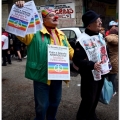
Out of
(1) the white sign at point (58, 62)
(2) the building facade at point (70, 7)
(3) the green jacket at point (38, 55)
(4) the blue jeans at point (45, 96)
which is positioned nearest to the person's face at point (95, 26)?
(1) the white sign at point (58, 62)

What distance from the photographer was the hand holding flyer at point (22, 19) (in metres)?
2.56

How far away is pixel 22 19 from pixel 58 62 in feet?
2.28

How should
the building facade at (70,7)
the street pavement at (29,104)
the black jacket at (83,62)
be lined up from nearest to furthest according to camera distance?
1. the black jacket at (83,62)
2. the street pavement at (29,104)
3. the building facade at (70,7)

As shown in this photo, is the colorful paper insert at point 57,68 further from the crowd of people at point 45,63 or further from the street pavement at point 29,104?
the street pavement at point 29,104

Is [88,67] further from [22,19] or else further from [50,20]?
[22,19]

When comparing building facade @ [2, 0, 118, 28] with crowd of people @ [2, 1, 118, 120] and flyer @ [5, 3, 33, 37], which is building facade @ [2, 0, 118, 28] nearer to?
crowd of people @ [2, 1, 118, 120]

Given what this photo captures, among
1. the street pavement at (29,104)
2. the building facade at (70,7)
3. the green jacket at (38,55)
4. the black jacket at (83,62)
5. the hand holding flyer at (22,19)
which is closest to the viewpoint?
the hand holding flyer at (22,19)

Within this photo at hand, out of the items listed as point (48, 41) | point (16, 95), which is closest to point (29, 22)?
point (48, 41)

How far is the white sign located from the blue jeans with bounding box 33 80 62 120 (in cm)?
15

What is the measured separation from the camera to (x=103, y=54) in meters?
3.08

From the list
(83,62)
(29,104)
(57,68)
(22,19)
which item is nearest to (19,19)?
(22,19)

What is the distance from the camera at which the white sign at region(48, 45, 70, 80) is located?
9.00 feet

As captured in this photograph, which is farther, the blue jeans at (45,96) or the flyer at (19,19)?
the blue jeans at (45,96)

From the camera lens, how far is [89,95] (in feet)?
10.4
